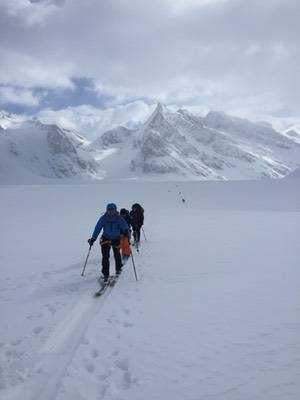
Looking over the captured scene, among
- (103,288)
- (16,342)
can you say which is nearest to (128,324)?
(16,342)

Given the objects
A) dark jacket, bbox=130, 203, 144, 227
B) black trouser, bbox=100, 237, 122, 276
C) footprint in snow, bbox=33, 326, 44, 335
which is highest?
dark jacket, bbox=130, 203, 144, 227

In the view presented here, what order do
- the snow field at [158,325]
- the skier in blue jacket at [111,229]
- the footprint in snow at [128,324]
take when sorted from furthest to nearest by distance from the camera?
the skier in blue jacket at [111,229] < the footprint in snow at [128,324] < the snow field at [158,325]

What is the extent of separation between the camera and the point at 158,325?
7547 millimetres

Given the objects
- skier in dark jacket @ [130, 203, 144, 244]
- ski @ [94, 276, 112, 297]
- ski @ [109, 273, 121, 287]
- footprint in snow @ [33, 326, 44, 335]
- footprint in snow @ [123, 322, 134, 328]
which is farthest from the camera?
skier in dark jacket @ [130, 203, 144, 244]

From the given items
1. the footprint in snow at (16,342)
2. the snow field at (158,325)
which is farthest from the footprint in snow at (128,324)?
the footprint in snow at (16,342)

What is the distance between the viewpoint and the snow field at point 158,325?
553 cm

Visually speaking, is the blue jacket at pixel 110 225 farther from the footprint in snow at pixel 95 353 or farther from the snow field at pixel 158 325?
the footprint in snow at pixel 95 353

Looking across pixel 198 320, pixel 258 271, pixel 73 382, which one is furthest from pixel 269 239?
pixel 73 382

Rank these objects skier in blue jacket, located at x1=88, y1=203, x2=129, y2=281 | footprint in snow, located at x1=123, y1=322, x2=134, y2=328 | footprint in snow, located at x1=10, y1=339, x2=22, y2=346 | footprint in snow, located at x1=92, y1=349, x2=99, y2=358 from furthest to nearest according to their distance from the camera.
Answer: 1. skier in blue jacket, located at x1=88, y1=203, x2=129, y2=281
2. footprint in snow, located at x1=123, y1=322, x2=134, y2=328
3. footprint in snow, located at x1=10, y1=339, x2=22, y2=346
4. footprint in snow, located at x1=92, y1=349, x2=99, y2=358

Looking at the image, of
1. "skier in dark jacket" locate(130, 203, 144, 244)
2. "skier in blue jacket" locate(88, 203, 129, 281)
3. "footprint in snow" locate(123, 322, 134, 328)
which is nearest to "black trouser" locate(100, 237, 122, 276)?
"skier in blue jacket" locate(88, 203, 129, 281)

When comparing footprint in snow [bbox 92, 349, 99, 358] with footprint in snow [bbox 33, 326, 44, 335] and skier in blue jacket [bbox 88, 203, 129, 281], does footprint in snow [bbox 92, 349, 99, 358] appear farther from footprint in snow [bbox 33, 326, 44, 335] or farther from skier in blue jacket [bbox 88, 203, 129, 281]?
skier in blue jacket [bbox 88, 203, 129, 281]

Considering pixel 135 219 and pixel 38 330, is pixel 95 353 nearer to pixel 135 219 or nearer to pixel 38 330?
pixel 38 330

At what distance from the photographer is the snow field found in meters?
5.53

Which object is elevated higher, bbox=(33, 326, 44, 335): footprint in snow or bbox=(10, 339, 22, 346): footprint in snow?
bbox=(33, 326, 44, 335): footprint in snow
